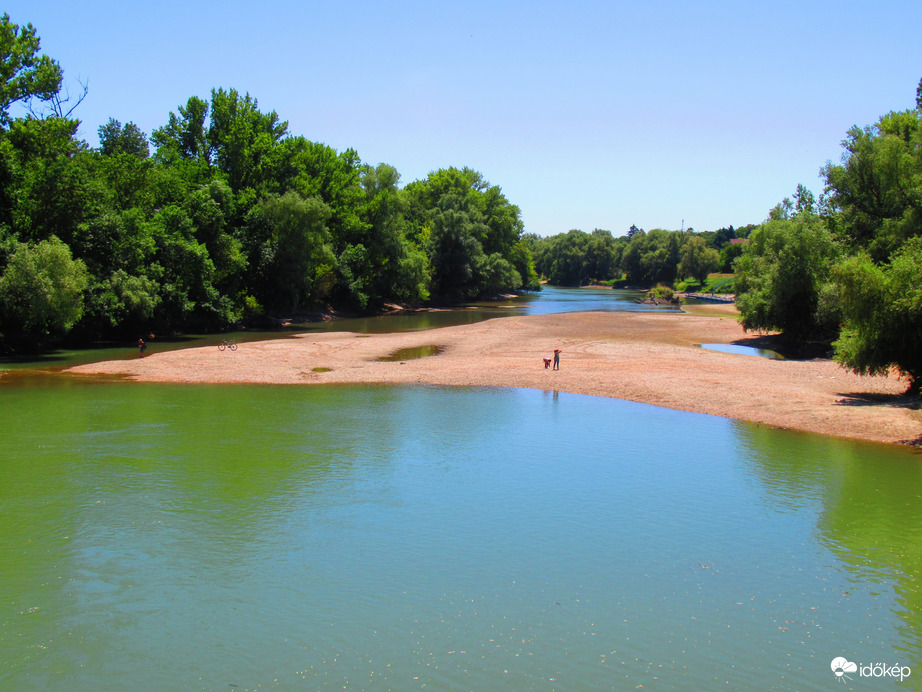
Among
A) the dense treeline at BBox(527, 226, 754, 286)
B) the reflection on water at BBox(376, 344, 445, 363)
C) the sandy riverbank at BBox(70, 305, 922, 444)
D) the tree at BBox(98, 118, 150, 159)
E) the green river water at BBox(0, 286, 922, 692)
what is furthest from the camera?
the dense treeline at BBox(527, 226, 754, 286)

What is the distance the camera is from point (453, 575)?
15.1m

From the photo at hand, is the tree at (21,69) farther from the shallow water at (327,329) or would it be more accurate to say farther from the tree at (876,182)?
the tree at (876,182)

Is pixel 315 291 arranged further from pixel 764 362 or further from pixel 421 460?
pixel 421 460

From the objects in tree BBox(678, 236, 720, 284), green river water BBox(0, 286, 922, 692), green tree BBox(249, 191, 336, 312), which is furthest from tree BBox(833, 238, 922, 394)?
tree BBox(678, 236, 720, 284)

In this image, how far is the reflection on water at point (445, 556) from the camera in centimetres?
1185

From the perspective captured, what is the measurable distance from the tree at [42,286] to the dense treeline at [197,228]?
0.30 feet

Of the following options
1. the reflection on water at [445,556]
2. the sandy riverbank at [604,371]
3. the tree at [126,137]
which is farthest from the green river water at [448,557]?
the tree at [126,137]

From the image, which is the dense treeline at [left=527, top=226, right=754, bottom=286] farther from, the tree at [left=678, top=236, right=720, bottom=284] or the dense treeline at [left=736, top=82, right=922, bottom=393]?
the dense treeline at [left=736, top=82, right=922, bottom=393]

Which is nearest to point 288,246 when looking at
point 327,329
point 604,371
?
point 327,329

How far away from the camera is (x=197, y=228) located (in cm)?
5675

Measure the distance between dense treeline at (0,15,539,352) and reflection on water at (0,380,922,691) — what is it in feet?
68.0

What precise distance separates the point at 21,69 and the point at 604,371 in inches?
1659

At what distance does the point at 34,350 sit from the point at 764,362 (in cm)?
4699

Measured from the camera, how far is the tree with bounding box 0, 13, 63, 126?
4294 cm
